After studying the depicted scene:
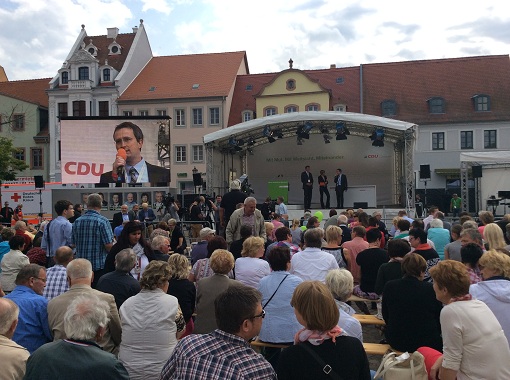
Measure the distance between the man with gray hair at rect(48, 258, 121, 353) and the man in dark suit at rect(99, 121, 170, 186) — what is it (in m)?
20.2

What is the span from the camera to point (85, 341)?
2.67 metres

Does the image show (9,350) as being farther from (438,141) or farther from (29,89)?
(29,89)

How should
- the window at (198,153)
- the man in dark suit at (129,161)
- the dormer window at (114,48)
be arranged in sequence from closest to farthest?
1. the man in dark suit at (129,161)
2. the window at (198,153)
3. the dormer window at (114,48)

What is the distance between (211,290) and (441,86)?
36.2 metres

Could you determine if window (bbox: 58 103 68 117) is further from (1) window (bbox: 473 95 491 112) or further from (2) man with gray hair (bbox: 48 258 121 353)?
(2) man with gray hair (bbox: 48 258 121 353)

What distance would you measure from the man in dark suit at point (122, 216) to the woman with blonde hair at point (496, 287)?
28.9ft

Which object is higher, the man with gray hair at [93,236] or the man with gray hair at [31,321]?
the man with gray hair at [93,236]

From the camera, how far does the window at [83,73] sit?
41000mm

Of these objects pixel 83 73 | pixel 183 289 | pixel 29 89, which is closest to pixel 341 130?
pixel 183 289

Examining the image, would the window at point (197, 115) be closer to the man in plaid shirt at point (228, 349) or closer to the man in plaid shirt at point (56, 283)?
the man in plaid shirt at point (56, 283)

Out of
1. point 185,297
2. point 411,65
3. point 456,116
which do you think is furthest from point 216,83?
point 185,297

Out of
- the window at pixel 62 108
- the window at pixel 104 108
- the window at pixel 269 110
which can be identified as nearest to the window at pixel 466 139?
the window at pixel 269 110

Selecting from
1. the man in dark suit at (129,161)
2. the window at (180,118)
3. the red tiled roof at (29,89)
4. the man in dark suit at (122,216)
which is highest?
the red tiled roof at (29,89)

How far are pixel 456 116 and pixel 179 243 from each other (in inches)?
1219
